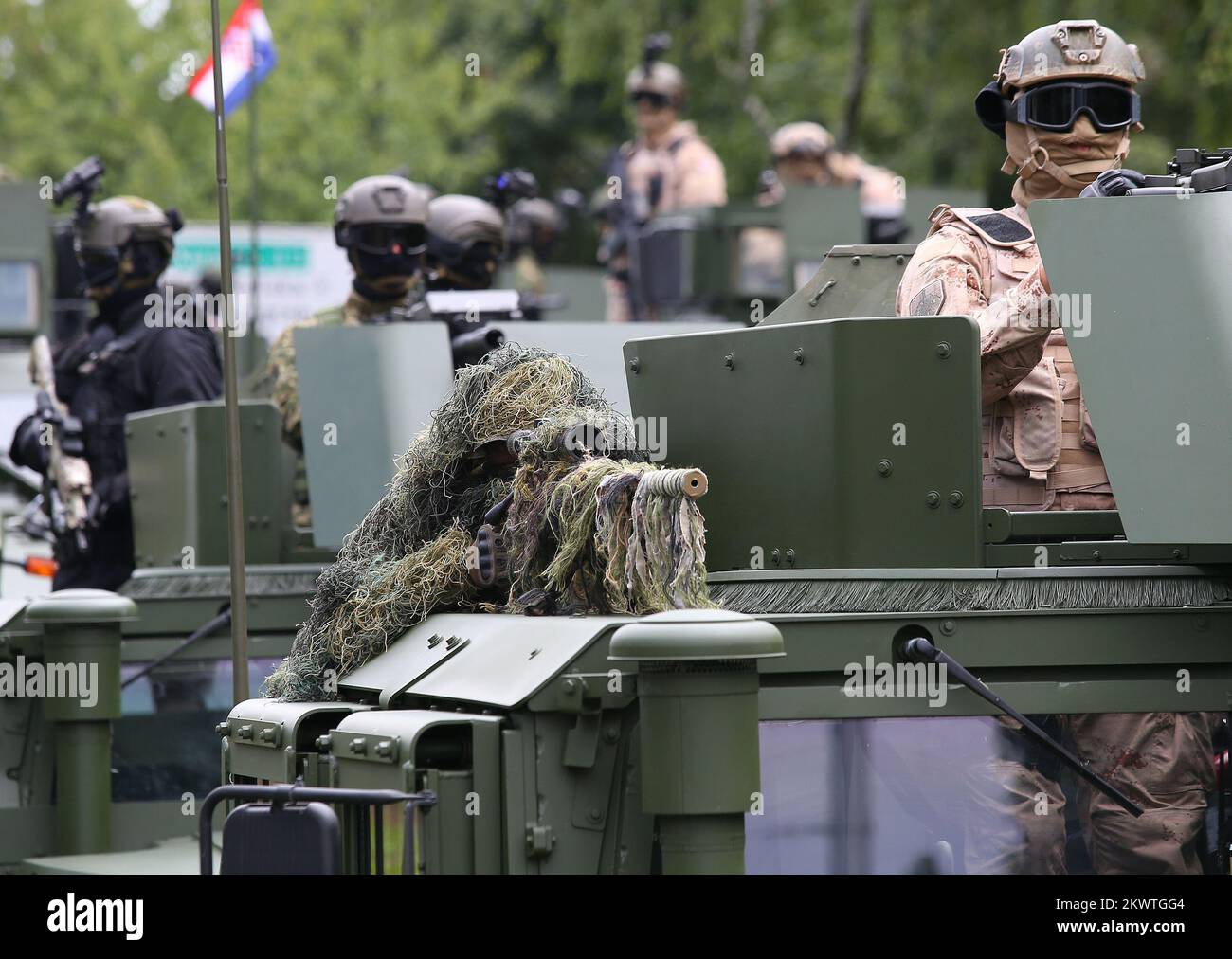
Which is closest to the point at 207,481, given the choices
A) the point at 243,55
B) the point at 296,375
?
the point at 296,375

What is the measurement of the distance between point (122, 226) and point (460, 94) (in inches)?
1036

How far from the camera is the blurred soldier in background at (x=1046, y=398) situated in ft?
17.1

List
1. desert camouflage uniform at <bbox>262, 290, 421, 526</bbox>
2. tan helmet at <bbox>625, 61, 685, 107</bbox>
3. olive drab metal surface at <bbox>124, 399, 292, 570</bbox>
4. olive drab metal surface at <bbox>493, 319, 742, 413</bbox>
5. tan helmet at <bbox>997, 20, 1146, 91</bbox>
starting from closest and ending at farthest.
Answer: tan helmet at <bbox>997, 20, 1146, 91</bbox>
olive drab metal surface at <bbox>493, 319, 742, 413</bbox>
olive drab metal surface at <bbox>124, 399, 292, 570</bbox>
desert camouflage uniform at <bbox>262, 290, 421, 526</bbox>
tan helmet at <bbox>625, 61, 685, 107</bbox>

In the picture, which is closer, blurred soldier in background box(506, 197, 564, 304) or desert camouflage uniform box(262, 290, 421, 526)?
desert camouflage uniform box(262, 290, 421, 526)

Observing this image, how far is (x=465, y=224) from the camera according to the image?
11.4m

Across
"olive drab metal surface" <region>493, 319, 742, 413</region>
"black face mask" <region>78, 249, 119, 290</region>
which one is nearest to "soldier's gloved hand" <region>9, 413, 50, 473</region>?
"black face mask" <region>78, 249, 119, 290</region>

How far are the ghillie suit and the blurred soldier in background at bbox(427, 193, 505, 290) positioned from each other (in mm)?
5075

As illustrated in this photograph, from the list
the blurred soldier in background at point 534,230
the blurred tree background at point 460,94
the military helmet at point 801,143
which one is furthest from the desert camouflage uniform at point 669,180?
the blurred tree background at point 460,94

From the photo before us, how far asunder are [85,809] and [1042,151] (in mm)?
4323

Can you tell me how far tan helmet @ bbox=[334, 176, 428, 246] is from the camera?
421 inches

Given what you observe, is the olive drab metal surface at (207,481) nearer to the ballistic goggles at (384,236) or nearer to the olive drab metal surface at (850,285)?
the ballistic goggles at (384,236)

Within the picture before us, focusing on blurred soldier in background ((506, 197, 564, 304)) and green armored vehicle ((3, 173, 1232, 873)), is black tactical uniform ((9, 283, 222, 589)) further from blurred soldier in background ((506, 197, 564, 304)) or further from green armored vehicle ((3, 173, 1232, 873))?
blurred soldier in background ((506, 197, 564, 304))

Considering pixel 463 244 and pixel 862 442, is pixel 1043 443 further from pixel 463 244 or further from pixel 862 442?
pixel 463 244

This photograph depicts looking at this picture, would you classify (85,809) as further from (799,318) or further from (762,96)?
(762,96)
